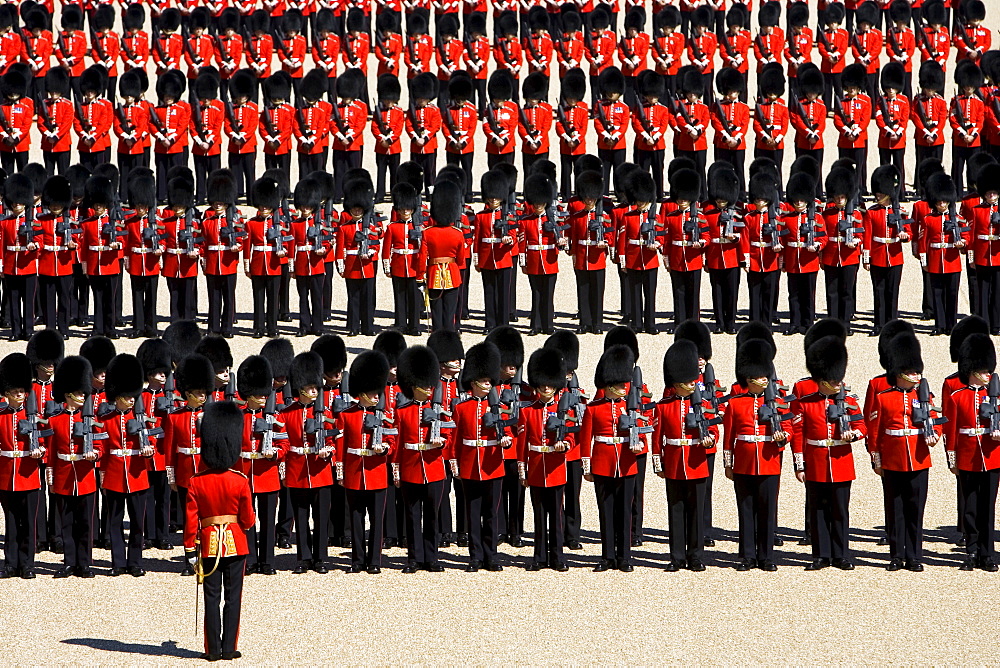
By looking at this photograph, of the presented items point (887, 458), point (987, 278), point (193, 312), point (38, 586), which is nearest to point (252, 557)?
point (38, 586)

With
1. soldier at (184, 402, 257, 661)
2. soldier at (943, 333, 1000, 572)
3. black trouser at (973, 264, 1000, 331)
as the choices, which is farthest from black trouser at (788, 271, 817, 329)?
soldier at (184, 402, 257, 661)

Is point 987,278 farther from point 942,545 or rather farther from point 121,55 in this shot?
point 121,55

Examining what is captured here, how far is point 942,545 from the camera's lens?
36.5 feet

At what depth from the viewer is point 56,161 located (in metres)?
17.1

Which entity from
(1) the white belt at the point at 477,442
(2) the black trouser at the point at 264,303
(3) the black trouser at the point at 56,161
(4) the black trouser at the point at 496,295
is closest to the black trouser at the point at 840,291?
(4) the black trouser at the point at 496,295

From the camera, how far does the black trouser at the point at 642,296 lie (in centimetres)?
1438

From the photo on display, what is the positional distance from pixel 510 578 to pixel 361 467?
2.82 ft

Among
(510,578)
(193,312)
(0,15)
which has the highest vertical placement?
(0,15)

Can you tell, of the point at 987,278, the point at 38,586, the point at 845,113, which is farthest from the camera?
the point at 845,113

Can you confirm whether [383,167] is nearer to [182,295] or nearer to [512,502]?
[182,295]

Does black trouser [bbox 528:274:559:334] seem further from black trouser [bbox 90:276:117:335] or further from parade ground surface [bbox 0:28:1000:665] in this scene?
parade ground surface [bbox 0:28:1000:665]

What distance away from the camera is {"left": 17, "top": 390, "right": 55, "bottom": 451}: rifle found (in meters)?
10.6

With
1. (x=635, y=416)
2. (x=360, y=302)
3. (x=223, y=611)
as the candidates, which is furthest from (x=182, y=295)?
(x=223, y=611)

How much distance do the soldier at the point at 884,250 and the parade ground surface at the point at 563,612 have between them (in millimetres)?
2898
